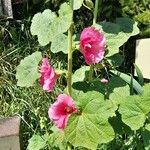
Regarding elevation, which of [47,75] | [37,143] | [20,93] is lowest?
[20,93]

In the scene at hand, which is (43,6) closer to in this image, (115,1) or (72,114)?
(115,1)

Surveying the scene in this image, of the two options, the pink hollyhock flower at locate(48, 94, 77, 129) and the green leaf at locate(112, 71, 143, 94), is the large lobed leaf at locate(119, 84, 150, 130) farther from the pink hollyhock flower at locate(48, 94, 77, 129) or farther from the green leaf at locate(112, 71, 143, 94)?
the green leaf at locate(112, 71, 143, 94)

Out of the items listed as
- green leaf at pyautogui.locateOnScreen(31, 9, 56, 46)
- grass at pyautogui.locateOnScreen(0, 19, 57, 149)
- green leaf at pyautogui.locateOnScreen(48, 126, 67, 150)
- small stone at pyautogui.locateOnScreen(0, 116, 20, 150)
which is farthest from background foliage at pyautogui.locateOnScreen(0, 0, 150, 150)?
green leaf at pyautogui.locateOnScreen(31, 9, 56, 46)

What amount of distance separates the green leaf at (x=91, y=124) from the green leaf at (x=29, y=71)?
0.27 m

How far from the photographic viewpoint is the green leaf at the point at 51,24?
6.45 ft

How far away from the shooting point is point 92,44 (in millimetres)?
1960

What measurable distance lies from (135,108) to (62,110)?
0.27 meters

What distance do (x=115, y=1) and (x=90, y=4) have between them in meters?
1.76

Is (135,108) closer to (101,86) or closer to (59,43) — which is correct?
(101,86)

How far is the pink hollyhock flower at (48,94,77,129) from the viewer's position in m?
1.95

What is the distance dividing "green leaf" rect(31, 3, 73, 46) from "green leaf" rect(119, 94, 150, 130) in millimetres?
355

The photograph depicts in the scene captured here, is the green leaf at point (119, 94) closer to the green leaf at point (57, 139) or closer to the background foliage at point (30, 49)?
the green leaf at point (57, 139)

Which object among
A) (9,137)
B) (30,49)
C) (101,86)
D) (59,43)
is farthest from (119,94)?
(30,49)

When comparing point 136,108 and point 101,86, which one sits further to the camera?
point 101,86
